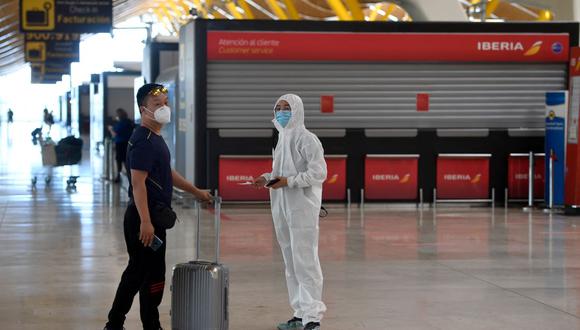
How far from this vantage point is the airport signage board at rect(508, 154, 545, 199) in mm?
17719

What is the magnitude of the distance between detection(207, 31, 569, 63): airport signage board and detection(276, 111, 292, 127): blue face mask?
1001 cm

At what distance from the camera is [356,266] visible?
10445 mm

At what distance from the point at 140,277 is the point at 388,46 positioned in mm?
11399

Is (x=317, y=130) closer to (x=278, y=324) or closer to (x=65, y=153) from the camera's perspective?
(x=65, y=153)

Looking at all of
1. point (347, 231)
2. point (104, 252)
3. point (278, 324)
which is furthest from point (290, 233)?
point (347, 231)

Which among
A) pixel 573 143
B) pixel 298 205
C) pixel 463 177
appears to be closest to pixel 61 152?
pixel 463 177

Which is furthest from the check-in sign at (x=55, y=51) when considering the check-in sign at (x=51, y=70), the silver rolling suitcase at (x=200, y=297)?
the silver rolling suitcase at (x=200, y=297)

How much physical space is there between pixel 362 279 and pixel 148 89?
3.64m

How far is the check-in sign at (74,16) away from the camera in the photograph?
927 inches

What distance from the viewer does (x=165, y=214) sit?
6.53m

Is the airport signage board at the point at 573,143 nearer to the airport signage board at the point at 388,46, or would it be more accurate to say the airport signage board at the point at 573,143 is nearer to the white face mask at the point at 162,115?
the airport signage board at the point at 388,46

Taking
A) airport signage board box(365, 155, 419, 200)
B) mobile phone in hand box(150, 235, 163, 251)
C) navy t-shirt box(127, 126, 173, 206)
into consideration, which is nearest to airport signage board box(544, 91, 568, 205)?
airport signage board box(365, 155, 419, 200)

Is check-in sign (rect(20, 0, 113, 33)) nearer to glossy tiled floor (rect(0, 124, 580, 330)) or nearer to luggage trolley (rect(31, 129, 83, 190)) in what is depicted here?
luggage trolley (rect(31, 129, 83, 190))

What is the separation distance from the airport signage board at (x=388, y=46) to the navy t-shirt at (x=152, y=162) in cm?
1058
